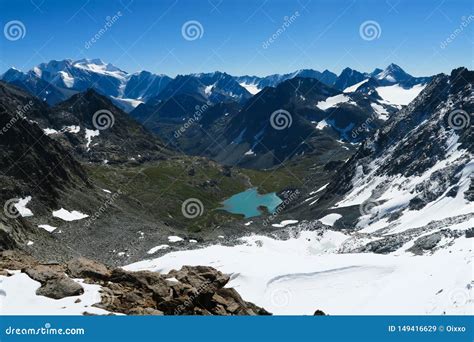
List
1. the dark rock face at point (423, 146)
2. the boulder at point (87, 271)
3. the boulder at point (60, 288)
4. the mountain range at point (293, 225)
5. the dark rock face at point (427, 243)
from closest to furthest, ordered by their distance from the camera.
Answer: the boulder at point (60, 288) < the boulder at point (87, 271) < the mountain range at point (293, 225) < the dark rock face at point (427, 243) < the dark rock face at point (423, 146)

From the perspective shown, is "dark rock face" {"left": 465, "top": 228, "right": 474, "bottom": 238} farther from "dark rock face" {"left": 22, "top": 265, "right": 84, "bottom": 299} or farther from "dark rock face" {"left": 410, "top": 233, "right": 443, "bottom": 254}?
"dark rock face" {"left": 22, "top": 265, "right": 84, "bottom": 299}

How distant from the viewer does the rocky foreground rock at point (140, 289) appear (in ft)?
97.5

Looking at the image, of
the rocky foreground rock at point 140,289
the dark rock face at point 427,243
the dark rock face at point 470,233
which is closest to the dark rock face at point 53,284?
the rocky foreground rock at point 140,289

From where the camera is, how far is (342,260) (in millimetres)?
52750

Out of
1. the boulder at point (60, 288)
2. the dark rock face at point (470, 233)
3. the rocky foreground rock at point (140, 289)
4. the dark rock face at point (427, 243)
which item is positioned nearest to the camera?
the boulder at point (60, 288)

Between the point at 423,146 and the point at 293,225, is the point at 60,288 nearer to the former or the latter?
the point at 293,225

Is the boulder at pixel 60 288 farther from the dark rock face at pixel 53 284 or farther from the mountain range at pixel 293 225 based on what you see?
the mountain range at pixel 293 225

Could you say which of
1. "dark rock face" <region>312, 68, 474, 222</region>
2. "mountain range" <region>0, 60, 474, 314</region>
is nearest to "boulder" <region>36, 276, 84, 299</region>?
"mountain range" <region>0, 60, 474, 314</region>

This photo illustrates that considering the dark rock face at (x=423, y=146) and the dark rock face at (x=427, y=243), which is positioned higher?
the dark rock face at (x=423, y=146)

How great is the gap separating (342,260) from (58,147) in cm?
13012

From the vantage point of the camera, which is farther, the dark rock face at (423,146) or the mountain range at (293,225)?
the dark rock face at (423,146)

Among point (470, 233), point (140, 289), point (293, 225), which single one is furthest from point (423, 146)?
point (140, 289)

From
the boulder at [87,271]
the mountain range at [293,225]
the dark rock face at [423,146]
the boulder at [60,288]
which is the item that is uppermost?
the dark rock face at [423,146]

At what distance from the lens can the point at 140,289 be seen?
109 ft
